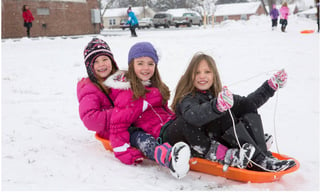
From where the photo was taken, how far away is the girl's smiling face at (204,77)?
112 inches

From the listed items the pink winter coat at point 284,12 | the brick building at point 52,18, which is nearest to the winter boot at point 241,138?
the pink winter coat at point 284,12

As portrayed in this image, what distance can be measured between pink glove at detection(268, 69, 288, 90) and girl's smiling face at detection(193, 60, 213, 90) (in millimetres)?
565

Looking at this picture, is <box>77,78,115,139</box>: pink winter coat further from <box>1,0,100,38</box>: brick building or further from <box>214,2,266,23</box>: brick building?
<box>214,2,266,23</box>: brick building

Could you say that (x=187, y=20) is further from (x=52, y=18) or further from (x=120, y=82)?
(x=120, y=82)

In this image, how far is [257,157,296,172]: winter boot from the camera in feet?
7.88

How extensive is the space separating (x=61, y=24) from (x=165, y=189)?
682 inches

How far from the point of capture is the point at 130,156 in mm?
2785

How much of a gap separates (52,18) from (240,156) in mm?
17015

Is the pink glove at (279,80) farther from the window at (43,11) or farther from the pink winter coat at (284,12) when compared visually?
the window at (43,11)

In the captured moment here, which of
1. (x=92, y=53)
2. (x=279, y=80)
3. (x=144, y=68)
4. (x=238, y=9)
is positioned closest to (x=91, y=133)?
(x=92, y=53)

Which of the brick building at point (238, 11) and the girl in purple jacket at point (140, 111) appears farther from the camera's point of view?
the brick building at point (238, 11)

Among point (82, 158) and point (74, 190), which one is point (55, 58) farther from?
point (74, 190)

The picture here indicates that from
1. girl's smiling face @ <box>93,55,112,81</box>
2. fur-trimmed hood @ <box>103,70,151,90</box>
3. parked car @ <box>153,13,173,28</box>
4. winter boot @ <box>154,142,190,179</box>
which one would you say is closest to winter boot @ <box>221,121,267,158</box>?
winter boot @ <box>154,142,190,179</box>

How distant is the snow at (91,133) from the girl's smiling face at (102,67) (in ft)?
0.53
